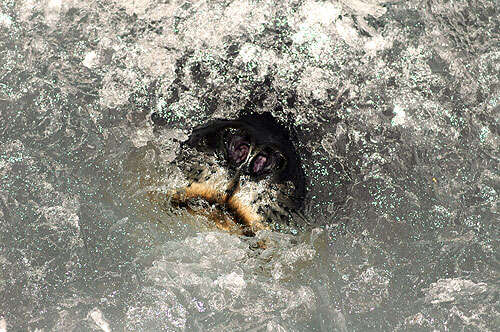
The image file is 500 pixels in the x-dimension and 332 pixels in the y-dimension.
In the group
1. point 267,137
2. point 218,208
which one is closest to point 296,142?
point 267,137

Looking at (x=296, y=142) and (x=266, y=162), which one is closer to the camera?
(x=266, y=162)

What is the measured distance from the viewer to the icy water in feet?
11.5

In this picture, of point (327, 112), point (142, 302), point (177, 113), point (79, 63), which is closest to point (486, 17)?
point (327, 112)

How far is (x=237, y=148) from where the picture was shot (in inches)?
105

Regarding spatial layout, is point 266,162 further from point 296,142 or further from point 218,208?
point 296,142

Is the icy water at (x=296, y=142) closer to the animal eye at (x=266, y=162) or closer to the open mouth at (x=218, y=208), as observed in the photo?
the open mouth at (x=218, y=208)

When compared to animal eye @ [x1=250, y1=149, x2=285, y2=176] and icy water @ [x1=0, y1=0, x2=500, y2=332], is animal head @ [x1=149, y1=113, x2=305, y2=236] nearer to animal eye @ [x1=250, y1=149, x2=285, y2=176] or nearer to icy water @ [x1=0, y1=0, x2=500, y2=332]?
animal eye @ [x1=250, y1=149, x2=285, y2=176]

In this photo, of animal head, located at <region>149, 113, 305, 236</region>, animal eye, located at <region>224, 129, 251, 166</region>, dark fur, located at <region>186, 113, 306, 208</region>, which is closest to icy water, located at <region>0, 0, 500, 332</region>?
dark fur, located at <region>186, 113, 306, 208</region>

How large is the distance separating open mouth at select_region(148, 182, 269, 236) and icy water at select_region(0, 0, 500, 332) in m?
0.57

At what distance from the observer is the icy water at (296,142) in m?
3.50

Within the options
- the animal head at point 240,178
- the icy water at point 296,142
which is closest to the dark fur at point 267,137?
the animal head at point 240,178

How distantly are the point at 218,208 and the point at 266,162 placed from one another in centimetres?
43

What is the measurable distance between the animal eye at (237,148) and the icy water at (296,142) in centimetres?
79

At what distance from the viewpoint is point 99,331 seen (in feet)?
12.0
